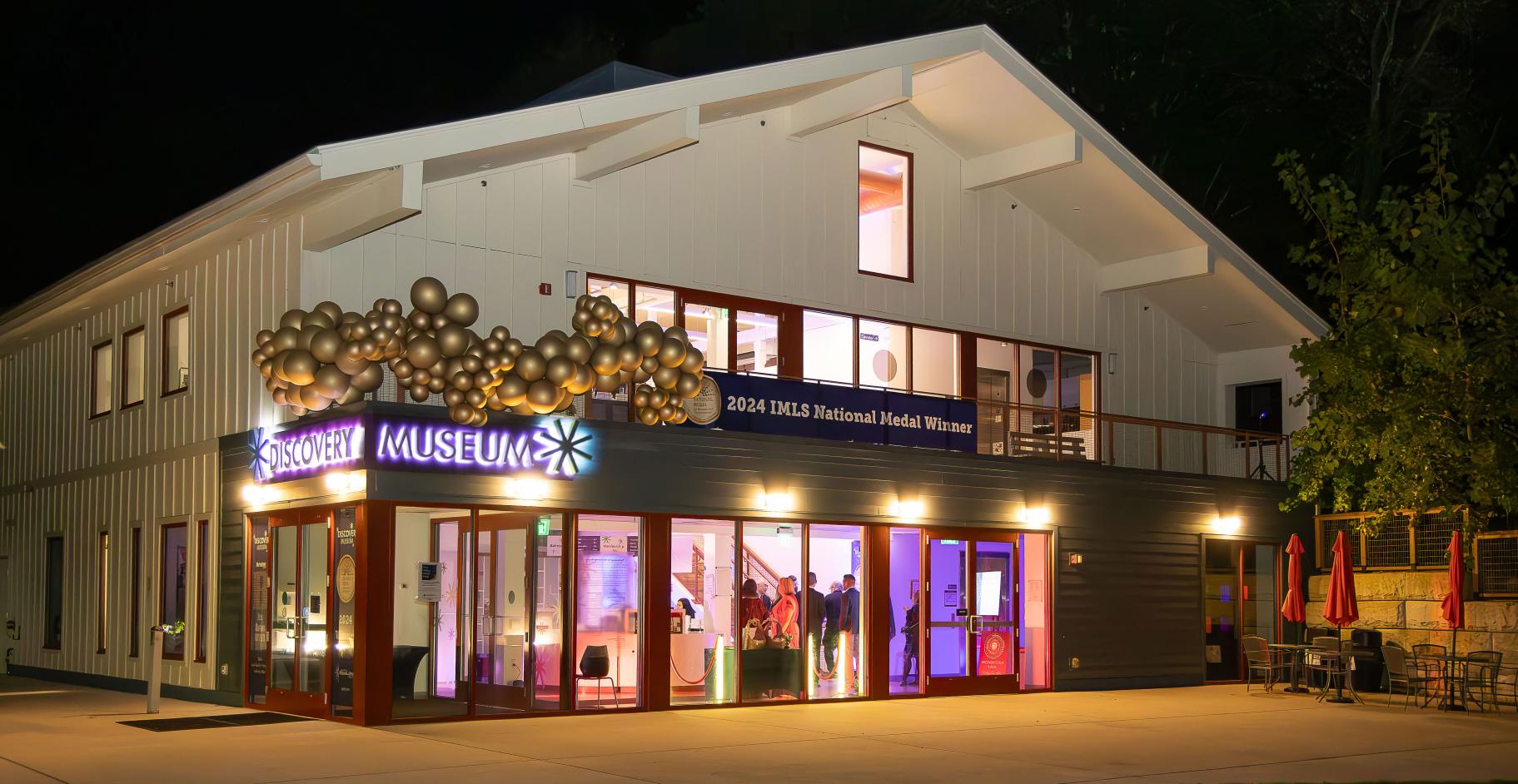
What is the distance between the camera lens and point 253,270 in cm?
1712

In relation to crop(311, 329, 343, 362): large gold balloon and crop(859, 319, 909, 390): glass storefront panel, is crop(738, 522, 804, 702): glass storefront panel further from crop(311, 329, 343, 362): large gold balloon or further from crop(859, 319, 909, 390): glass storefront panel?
crop(311, 329, 343, 362): large gold balloon

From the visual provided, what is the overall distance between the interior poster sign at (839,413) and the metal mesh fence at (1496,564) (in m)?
7.02

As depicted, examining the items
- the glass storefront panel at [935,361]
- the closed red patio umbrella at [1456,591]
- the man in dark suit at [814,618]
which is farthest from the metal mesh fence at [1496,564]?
the man in dark suit at [814,618]

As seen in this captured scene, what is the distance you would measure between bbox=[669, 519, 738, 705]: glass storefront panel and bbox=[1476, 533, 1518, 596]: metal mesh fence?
1024 cm

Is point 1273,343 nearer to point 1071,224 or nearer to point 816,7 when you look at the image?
point 1071,224

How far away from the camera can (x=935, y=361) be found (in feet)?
69.6

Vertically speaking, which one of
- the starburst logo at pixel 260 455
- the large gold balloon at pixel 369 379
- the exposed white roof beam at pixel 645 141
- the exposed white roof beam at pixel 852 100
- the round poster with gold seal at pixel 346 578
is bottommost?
the round poster with gold seal at pixel 346 578

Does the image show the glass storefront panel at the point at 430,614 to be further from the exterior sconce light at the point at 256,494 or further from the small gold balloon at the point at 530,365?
the small gold balloon at the point at 530,365

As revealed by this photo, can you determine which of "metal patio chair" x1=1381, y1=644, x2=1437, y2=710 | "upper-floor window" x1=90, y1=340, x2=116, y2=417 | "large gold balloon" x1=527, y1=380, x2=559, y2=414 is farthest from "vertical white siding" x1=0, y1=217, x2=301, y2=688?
"metal patio chair" x1=1381, y1=644, x2=1437, y2=710

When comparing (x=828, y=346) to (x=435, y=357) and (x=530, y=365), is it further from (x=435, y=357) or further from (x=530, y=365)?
(x=435, y=357)

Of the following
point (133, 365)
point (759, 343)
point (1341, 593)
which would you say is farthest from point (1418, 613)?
point (133, 365)

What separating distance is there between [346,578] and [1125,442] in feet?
41.9

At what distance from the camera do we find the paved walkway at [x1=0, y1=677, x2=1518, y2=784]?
37.8 ft

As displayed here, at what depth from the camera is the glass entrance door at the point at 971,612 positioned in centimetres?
1933
